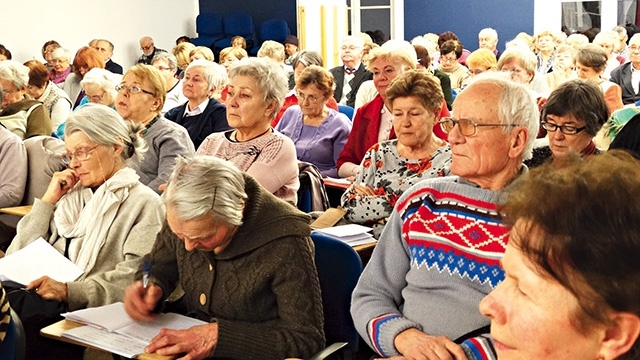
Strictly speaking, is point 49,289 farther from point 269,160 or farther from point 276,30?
point 276,30

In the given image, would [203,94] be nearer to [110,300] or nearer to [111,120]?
[111,120]

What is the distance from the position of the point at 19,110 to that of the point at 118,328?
379 centimetres

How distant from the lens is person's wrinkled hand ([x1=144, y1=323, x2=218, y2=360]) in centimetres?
231

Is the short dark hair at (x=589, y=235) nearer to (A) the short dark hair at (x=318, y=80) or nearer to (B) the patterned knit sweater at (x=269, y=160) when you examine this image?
(B) the patterned knit sweater at (x=269, y=160)

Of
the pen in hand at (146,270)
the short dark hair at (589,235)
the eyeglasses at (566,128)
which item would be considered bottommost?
the pen in hand at (146,270)

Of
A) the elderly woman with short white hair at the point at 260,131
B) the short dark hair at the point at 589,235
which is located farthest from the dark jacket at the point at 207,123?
the short dark hair at the point at 589,235

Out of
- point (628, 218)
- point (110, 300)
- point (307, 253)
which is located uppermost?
point (628, 218)

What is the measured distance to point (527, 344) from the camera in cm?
116

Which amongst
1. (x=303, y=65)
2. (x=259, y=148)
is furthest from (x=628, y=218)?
(x=303, y=65)

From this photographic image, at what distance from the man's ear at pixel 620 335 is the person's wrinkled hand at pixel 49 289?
2.13 m

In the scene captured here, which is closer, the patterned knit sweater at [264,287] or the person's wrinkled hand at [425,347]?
the person's wrinkled hand at [425,347]

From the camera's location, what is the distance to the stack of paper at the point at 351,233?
Answer: 3.37 metres

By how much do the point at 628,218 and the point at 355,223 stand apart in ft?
8.87

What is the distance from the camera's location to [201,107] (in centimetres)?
567
